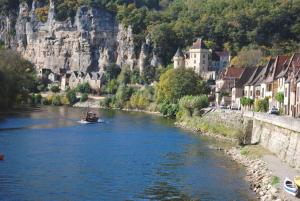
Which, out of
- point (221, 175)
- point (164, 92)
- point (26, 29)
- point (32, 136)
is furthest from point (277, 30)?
point (221, 175)

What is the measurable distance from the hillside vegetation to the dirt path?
247 feet

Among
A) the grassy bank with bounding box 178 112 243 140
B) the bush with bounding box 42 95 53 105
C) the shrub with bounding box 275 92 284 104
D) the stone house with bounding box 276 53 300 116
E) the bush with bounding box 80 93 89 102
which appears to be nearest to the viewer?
the stone house with bounding box 276 53 300 116

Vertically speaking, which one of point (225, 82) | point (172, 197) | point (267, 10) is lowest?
point (172, 197)

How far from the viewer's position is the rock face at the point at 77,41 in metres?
140

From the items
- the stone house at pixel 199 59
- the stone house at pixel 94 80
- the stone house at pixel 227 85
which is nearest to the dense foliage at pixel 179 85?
the stone house at pixel 227 85

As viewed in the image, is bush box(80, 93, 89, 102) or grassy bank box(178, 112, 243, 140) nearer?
grassy bank box(178, 112, 243, 140)

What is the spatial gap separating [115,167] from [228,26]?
316ft

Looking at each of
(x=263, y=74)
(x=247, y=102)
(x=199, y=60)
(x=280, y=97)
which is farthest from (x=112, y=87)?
(x=280, y=97)

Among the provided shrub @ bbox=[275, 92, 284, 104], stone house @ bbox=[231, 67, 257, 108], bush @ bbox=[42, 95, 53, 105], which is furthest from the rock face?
shrub @ bbox=[275, 92, 284, 104]

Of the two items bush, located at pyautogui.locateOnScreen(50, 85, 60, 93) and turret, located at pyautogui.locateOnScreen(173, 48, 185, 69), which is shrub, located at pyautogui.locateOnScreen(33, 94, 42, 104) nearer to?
bush, located at pyautogui.locateOnScreen(50, 85, 60, 93)

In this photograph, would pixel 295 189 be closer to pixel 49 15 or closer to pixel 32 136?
pixel 32 136

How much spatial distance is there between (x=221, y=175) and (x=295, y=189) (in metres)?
7.42

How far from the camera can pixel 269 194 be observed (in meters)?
28.0

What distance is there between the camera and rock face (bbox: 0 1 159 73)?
458 feet
